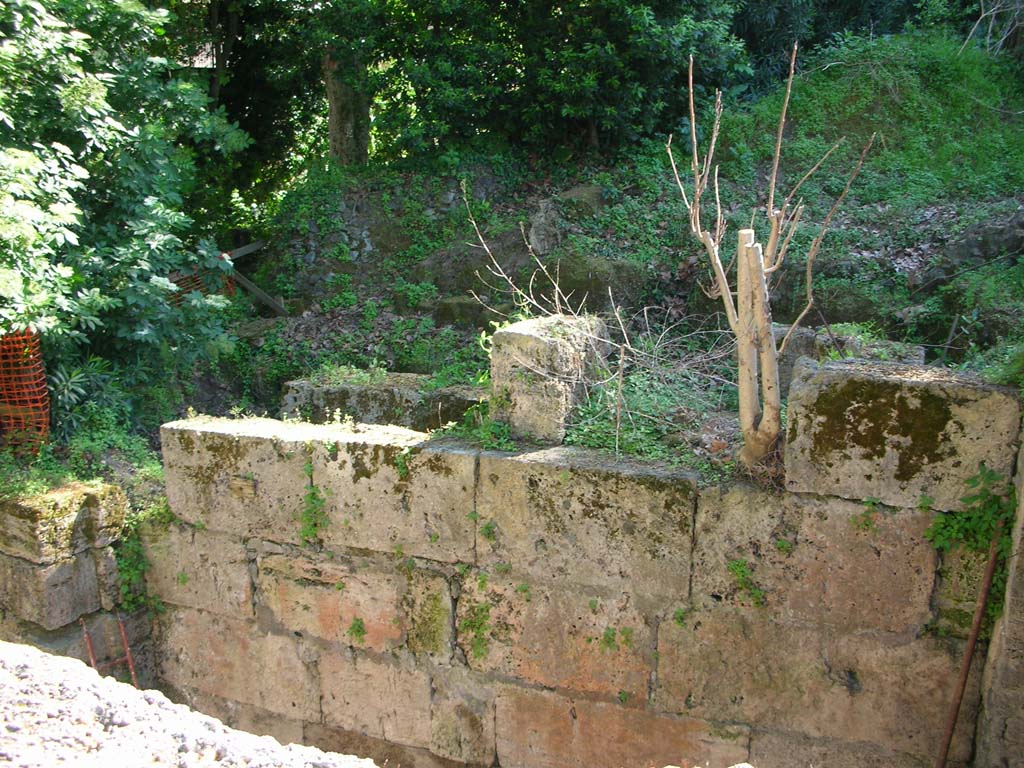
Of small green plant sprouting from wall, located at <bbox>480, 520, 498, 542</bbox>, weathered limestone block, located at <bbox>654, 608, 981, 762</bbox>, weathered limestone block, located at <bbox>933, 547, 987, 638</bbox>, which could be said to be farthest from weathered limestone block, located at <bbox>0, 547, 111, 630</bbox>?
weathered limestone block, located at <bbox>933, 547, 987, 638</bbox>

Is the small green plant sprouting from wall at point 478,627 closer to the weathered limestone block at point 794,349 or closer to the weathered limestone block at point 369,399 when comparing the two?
the weathered limestone block at point 369,399

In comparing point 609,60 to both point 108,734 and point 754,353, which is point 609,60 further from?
point 108,734

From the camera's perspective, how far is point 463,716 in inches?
168

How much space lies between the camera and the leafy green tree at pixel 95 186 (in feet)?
16.9

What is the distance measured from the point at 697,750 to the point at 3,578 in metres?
3.65

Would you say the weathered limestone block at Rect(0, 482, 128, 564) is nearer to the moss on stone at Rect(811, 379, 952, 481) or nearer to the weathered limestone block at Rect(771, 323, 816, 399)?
the moss on stone at Rect(811, 379, 952, 481)

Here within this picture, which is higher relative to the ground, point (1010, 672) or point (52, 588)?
point (1010, 672)

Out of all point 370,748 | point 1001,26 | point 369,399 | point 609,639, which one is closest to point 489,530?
point 609,639

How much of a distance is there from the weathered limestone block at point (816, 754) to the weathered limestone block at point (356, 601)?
152 centimetres

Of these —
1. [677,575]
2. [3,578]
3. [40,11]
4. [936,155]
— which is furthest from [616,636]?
[936,155]

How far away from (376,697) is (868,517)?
2.56 metres

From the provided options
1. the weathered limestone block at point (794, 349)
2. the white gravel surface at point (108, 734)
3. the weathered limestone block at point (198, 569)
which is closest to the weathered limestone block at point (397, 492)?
the weathered limestone block at point (198, 569)

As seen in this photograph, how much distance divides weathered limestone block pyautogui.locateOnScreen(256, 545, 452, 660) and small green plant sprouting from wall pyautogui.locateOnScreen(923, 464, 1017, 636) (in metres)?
2.22

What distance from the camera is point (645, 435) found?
401cm
